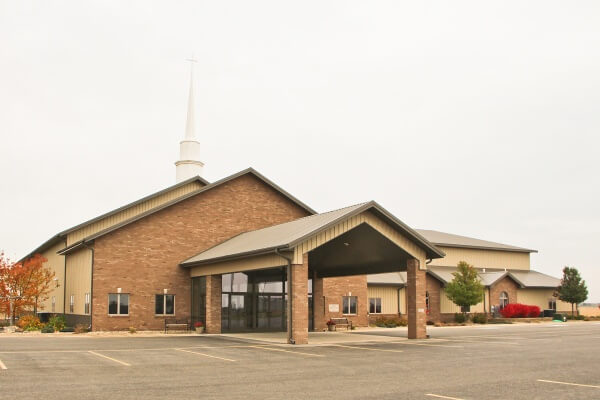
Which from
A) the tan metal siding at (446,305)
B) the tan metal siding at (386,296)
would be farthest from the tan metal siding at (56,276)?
the tan metal siding at (446,305)

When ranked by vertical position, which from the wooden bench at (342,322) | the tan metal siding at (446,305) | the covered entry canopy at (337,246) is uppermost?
the covered entry canopy at (337,246)

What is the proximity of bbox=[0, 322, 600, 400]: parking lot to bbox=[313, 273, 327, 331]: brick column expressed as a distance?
35.5 feet

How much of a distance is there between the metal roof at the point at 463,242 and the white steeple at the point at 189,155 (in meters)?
22.3

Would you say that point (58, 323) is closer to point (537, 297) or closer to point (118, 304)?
point (118, 304)

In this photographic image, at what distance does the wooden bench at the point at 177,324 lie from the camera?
3212 centimetres

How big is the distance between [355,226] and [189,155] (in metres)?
23.7

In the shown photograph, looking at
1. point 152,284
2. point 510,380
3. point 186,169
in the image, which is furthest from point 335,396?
point 186,169

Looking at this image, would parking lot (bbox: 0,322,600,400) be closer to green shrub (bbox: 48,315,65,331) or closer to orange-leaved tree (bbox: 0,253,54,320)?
green shrub (bbox: 48,315,65,331)

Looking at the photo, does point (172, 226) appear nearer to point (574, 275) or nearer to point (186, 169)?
point (186, 169)

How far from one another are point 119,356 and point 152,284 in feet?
45.3

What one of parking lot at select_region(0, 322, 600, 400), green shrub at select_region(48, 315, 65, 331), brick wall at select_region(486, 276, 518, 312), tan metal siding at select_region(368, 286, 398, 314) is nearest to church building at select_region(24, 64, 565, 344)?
tan metal siding at select_region(368, 286, 398, 314)

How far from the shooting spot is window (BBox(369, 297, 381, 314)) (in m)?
42.4

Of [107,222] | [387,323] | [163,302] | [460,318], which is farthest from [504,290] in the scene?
[107,222]

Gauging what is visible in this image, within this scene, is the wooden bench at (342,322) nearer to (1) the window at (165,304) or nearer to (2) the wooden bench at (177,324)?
(2) the wooden bench at (177,324)
